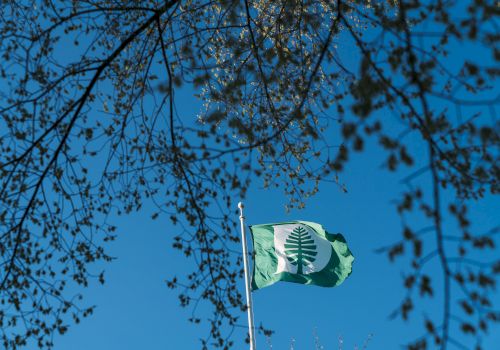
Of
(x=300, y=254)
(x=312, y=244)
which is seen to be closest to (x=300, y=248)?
(x=300, y=254)

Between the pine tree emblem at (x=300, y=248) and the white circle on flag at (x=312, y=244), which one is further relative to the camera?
the pine tree emblem at (x=300, y=248)

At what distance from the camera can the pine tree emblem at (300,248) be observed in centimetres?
1334

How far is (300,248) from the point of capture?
13.6 metres

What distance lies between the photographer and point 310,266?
44.2ft

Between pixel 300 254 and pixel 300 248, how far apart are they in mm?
158

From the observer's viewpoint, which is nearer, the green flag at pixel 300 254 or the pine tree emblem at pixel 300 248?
the green flag at pixel 300 254

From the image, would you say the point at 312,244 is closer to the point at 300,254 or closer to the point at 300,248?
the point at 300,248

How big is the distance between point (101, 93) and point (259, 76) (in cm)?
177

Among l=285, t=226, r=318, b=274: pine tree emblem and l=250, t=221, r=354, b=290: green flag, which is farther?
l=285, t=226, r=318, b=274: pine tree emblem

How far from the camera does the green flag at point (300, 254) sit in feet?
43.1

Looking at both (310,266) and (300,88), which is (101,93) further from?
(310,266)

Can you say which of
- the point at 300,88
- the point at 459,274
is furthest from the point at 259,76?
the point at 459,274

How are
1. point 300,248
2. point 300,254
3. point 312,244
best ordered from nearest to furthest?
point 300,254
point 300,248
point 312,244

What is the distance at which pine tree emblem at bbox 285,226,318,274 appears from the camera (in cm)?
1334
